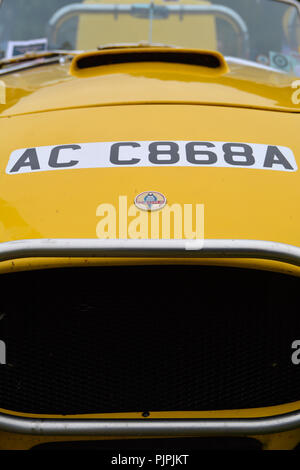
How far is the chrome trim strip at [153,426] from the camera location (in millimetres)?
1402

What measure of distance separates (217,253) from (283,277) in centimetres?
23

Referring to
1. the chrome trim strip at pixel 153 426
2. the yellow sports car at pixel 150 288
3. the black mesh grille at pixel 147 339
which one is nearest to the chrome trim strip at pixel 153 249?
the yellow sports car at pixel 150 288

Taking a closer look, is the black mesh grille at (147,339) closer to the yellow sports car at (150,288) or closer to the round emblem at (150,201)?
the yellow sports car at (150,288)

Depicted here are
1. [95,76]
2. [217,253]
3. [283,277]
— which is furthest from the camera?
[95,76]

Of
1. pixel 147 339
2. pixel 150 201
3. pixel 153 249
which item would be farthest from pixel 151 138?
pixel 147 339

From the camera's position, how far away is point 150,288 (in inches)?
55.2

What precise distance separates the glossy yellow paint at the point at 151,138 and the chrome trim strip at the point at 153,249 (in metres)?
0.03

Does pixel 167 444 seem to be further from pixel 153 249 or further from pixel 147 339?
pixel 153 249

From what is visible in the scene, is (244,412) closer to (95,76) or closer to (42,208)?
(42,208)

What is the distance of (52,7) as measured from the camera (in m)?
3.16

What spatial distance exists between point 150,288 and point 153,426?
373 millimetres

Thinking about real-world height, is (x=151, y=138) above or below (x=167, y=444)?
above

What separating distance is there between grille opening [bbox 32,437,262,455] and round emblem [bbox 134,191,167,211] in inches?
25.5

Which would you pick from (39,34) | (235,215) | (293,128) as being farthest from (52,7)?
(235,215)
